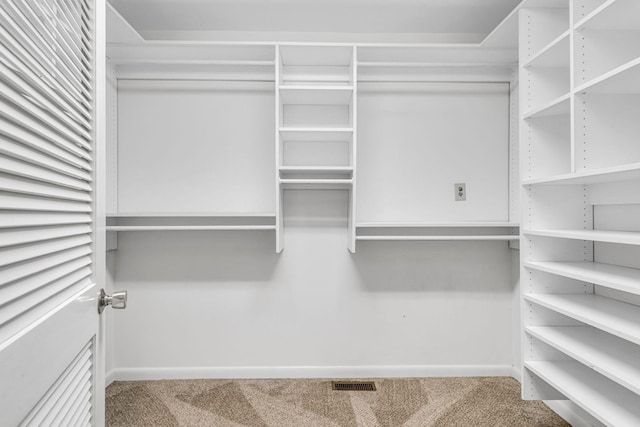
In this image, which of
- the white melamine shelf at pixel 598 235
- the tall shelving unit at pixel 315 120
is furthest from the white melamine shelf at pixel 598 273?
the tall shelving unit at pixel 315 120

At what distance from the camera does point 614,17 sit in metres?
1.30

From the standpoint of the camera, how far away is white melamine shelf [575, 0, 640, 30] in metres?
1.23

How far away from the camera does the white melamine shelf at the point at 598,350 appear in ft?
4.01

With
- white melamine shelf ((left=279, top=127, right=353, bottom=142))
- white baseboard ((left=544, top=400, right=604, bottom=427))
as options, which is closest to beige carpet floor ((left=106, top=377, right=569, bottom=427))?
white baseboard ((left=544, top=400, right=604, bottom=427))

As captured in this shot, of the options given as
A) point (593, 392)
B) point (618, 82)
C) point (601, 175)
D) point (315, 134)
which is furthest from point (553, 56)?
point (593, 392)

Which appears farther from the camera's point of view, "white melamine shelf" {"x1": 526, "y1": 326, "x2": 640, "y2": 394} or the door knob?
"white melamine shelf" {"x1": 526, "y1": 326, "x2": 640, "y2": 394}

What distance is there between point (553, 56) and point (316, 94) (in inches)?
47.1

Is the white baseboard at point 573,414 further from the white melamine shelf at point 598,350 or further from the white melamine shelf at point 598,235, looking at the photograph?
the white melamine shelf at point 598,235

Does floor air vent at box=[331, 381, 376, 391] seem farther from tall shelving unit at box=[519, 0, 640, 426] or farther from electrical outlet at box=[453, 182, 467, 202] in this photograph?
electrical outlet at box=[453, 182, 467, 202]

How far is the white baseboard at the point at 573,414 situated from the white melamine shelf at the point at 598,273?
774 mm

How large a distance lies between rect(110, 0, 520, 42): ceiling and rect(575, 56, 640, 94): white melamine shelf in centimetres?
102

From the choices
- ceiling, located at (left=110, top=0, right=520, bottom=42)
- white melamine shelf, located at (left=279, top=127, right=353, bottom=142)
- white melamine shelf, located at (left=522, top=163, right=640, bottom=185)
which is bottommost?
white melamine shelf, located at (left=522, top=163, right=640, bottom=185)

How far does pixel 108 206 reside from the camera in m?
2.28

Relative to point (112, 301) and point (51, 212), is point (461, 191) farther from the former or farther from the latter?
point (51, 212)
